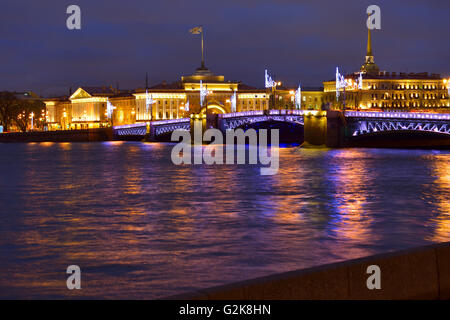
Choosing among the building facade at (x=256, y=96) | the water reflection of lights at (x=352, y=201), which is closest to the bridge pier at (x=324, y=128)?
the water reflection of lights at (x=352, y=201)

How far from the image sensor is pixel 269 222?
1678 centimetres

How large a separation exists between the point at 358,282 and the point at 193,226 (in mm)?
9169

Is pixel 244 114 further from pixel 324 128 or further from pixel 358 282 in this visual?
pixel 358 282

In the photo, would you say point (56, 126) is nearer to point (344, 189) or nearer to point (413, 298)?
point (344, 189)

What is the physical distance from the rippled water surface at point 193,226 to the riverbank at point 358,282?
308 cm

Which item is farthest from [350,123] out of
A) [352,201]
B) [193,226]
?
[193,226]

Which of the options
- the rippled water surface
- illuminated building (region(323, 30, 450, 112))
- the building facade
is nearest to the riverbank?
the rippled water surface

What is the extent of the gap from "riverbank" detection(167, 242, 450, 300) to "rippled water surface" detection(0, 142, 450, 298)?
10.1ft

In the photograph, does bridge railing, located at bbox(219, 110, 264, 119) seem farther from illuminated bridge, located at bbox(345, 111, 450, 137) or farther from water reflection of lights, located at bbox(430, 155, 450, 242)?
water reflection of lights, located at bbox(430, 155, 450, 242)

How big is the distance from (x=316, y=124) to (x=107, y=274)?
55.3m

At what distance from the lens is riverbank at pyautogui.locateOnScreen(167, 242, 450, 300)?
6703 mm

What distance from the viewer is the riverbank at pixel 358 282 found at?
6.70 m

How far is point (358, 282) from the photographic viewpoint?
286 inches

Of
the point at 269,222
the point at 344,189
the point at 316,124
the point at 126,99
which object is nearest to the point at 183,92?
the point at 126,99
